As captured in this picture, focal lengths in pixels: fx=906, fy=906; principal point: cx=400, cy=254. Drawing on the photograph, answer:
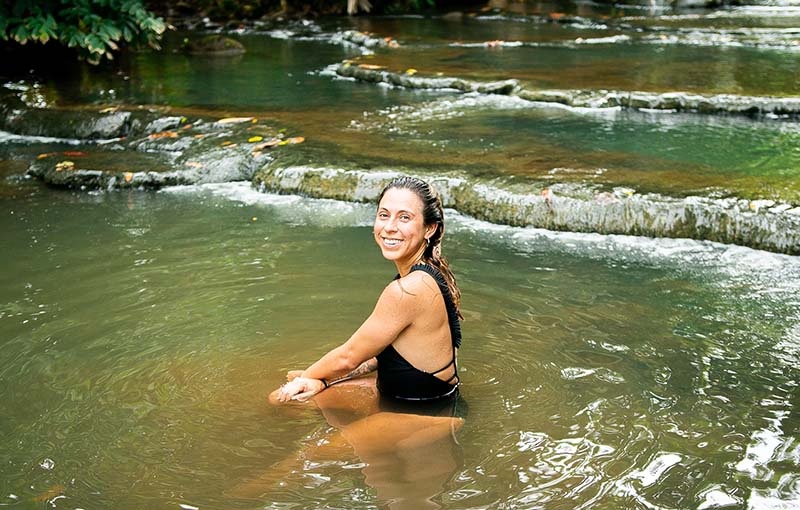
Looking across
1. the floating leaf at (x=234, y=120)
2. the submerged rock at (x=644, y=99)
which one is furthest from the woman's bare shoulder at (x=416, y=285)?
the submerged rock at (x=644, y=99)

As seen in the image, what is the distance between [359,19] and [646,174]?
49.8ft

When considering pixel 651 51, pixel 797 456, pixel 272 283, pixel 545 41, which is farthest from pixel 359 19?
pixel 797 456

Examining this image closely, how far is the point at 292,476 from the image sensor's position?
147 inches

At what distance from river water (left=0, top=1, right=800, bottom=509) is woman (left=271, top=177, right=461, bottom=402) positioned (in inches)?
10.5

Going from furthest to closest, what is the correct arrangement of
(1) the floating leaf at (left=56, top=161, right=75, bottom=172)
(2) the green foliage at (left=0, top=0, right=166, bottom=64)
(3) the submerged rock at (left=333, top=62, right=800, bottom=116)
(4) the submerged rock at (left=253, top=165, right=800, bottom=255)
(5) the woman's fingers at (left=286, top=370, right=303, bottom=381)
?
(2) the green foliage at (left=0, top=0, right=166, bottom=64) < (3) the submerged rock at (left=333, top=62, right=800, bottom=116) < (1) the floating leaf at (left=56, top=161, right=75, bottom=172) < (4) the submerged rock at (left=253, top=165, right=800, bottom=255) < (5) the woman's fingers at (left=286, top=370, right=303, bottom=381)

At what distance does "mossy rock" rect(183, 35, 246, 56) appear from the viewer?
1655 centimetres

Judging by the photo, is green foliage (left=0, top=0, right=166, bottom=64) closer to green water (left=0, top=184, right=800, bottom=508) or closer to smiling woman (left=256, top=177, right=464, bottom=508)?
green water (left=0, top=184, right=800, bottom=508)

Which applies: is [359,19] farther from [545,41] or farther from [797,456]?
[797,456]

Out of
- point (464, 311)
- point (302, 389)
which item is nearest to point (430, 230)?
point (302, 389)

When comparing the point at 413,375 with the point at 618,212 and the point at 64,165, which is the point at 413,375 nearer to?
the point at 618,212

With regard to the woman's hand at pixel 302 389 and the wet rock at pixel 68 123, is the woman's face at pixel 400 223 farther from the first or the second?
the wet rock at pixel 68 123

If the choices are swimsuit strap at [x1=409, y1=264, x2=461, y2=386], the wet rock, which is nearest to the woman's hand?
swimsuit strap at [x1=409, y1=264, x2=461, y2=386]

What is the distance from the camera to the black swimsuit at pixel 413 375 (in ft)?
13.1

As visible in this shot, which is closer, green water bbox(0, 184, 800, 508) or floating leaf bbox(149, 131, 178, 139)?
green water bbox(0, 184, 800, 508)
